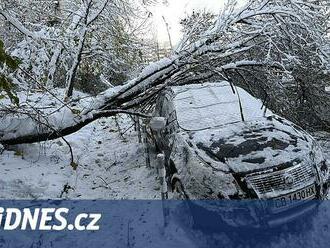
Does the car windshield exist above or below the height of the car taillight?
above

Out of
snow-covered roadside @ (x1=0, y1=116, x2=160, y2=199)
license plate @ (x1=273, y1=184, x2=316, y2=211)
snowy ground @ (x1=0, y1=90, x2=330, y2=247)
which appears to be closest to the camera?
license plate @ (x1=273, y1=184, x2=316, y2=211)

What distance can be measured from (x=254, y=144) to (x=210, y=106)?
158 centimetres

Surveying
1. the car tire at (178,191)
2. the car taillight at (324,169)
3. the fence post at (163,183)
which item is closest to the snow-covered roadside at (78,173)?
the car tire at (178,191)

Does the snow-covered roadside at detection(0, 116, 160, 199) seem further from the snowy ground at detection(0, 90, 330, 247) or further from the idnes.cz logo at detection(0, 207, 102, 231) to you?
the idnes.cz logo at detection(0, 207, 102, 231)

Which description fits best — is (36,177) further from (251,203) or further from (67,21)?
(67,21)

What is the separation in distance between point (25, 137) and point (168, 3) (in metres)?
5.27

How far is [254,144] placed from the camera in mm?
5199

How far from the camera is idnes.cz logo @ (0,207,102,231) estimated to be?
5168mm

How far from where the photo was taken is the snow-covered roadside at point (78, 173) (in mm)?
6277

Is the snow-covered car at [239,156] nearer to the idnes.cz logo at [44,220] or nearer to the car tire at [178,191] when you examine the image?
the car tire at [178,191]

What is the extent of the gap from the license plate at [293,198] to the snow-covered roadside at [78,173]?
6.78ft

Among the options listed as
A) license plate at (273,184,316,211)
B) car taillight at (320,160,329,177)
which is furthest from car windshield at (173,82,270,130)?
license plate at (273,184,316,211)

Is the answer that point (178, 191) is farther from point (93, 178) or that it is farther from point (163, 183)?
point (93, 178)

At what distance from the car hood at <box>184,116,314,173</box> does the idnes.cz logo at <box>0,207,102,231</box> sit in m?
1.79
